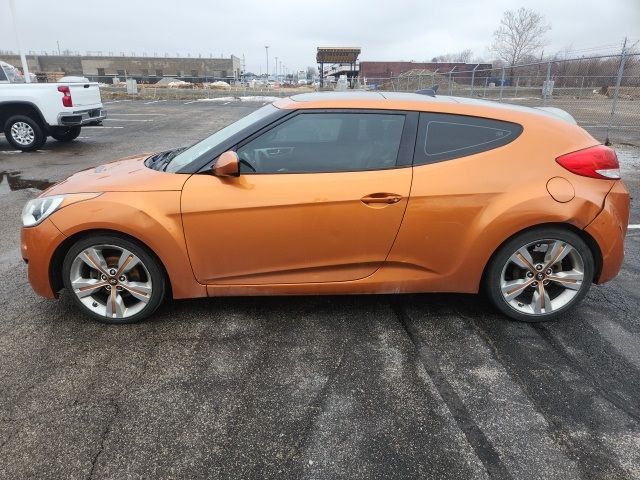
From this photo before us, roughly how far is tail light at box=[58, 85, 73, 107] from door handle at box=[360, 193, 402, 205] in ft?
31.3

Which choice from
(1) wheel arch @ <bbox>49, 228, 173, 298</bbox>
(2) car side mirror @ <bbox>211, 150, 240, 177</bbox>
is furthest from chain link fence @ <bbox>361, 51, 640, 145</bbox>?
(1) wheel arch @ <bbox>49, 228, 173, 298</bbox>

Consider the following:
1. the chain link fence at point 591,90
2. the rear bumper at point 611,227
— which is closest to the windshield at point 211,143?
the rear bumper at point 611,227

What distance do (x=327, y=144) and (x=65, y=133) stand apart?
35.4 ft

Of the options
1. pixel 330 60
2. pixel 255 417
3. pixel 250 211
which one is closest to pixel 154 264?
pixel 250 211

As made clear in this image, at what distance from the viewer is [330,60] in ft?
Answer: 166

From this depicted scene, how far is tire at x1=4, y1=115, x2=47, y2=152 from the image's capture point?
10.3 metres

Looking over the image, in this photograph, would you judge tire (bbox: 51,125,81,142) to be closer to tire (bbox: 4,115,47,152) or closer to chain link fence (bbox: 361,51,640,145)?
tire (bbox: 4,115,47,152)

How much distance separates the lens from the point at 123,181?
3.26 metres

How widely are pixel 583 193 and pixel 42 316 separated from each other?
387 cm

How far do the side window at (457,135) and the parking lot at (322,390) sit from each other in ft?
3.89

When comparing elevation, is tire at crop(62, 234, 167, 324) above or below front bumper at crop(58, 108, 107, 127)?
below

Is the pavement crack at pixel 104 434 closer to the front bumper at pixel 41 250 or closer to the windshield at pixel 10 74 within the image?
the front bumper at pixel 41 250

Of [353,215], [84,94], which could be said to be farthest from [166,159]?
[84,94]

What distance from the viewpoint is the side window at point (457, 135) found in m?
3.15
